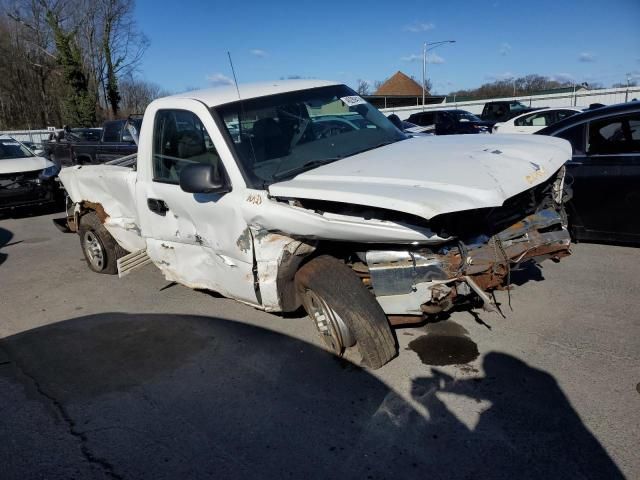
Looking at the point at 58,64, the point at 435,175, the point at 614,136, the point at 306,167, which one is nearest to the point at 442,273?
the point at 435,175

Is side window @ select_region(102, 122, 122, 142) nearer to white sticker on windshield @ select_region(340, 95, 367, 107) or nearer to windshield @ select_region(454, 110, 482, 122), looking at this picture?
white sticker on windshield @ select_region(340, 95, 367, 107)

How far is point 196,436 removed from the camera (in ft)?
9.59

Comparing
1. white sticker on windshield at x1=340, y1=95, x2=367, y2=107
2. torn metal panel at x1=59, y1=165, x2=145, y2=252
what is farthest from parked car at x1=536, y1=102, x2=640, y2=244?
torn metal panel at x1=59, y1=165, x2=145, y2=252

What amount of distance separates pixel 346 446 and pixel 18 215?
10.7 meters

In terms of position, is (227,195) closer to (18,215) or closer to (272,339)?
(272,339)

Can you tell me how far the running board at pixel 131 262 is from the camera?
514 cm

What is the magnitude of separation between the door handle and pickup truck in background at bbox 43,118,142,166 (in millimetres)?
4987

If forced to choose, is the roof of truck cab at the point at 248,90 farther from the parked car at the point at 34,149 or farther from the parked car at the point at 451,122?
the parked car at the point at 451,122

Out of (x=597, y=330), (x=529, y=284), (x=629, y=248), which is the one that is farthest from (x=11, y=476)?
(x=629, y=248)

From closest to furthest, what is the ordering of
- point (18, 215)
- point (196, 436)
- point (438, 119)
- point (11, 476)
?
point (11, 476) < point (196, 436) < point (18, 215) < point (438, 119)

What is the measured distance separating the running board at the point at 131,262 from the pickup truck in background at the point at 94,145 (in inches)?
171

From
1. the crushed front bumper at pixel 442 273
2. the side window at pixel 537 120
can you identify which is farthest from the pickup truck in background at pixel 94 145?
the side window at pixel 537 120

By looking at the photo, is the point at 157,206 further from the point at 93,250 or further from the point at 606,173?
the point at 606,173

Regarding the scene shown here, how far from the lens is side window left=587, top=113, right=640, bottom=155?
17.6 feet
